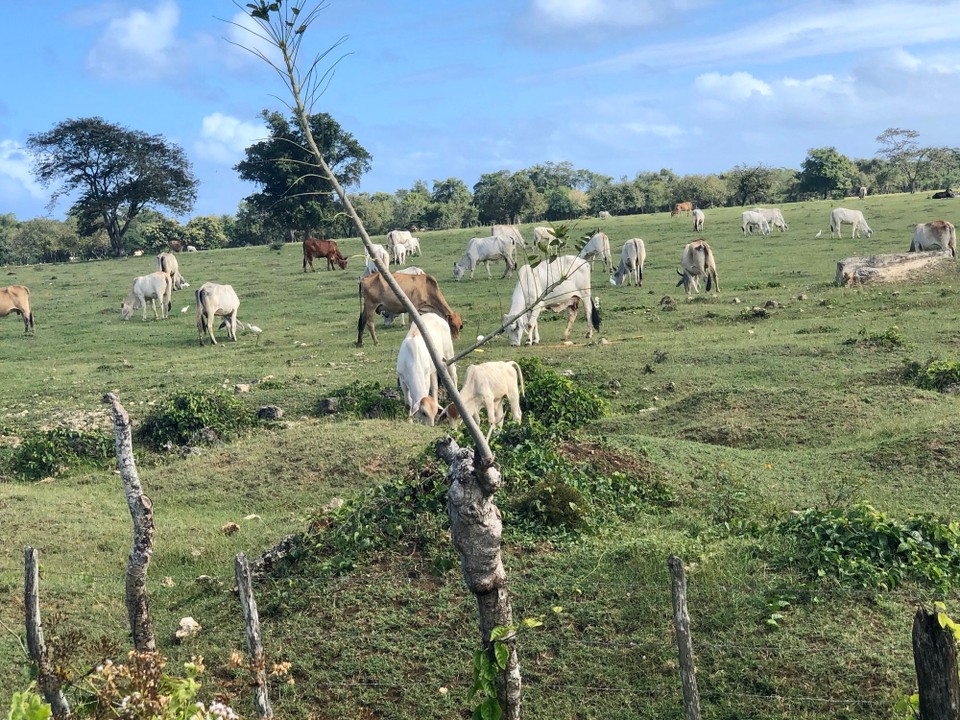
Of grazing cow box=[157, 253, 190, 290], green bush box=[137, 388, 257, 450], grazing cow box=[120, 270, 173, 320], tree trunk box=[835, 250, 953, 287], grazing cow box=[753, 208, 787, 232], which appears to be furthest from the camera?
grazing cow box=[753, 208, 787, 232]

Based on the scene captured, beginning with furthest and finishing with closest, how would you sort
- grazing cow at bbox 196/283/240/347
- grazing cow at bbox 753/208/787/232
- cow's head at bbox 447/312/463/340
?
grazing cow at bbox 753/208/787/232
grazing cow at bbox 196/283/240/347
cow's head at bbox 447/312/463/340

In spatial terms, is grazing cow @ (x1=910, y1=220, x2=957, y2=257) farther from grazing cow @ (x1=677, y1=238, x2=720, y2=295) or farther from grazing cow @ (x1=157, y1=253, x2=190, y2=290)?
grazing cow @ (x1=157, y1=253, x2=190, y2=290)

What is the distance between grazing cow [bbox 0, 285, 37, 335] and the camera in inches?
1061

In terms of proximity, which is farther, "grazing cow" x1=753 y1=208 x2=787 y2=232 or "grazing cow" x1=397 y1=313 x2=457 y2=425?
"grazing cow" x1=753 y1=208 x2=787 y2=232

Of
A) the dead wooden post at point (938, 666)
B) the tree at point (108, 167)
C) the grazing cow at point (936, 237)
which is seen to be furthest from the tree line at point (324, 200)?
the dead wooden post at point (938, 666)

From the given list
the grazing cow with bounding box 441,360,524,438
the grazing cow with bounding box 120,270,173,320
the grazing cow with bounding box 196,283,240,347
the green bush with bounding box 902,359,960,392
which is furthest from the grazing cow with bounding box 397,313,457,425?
the grazing cow with bounding box 120,270,173,320

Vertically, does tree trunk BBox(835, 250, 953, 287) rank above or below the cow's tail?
above

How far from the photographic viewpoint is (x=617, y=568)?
24.5ft

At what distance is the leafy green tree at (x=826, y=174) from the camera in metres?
65.8

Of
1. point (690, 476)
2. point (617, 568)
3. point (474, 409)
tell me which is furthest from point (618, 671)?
point (474, 409)

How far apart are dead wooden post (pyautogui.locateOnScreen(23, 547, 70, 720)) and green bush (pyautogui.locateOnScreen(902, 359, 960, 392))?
11733 mm

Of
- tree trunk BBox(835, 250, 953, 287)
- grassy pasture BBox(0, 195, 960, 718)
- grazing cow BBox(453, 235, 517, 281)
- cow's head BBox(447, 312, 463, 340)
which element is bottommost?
grassy pasture BBox(0, 195, 960, 718)

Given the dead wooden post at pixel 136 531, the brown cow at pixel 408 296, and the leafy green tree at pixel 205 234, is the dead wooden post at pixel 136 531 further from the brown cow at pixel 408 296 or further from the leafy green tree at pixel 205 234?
the leafy green tree at pixel 205 234

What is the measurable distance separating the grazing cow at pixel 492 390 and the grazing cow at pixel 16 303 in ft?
61.1
